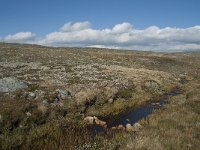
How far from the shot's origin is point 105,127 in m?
17.9

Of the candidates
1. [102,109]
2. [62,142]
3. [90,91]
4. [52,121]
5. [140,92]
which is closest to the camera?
[62,142]

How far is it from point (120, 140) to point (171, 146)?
2843 millimetres

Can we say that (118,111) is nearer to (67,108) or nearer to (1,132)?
(67,108)

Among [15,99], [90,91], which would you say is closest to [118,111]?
[90,91]

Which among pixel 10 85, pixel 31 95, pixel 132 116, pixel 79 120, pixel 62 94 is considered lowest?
pixel 132 116

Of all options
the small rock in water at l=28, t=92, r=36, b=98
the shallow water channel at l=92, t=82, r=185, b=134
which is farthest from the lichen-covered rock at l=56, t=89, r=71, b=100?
the shallow water channel at l=92, t=82, r=185, b=134

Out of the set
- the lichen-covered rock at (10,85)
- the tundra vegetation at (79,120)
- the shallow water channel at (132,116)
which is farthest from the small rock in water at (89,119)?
the lichen-covered rock at (10,85)

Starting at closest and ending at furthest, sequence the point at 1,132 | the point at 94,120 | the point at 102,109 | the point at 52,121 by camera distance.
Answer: the point at 1,132 → the point at 52,121 → the point at 94,120 → the point at 102,109

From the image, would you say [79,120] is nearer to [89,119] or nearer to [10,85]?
[89,119]

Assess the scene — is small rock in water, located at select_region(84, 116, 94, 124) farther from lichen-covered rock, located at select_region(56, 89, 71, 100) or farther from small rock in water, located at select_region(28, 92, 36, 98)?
small rock in water, located at select_region(28, 92, 36, 98)

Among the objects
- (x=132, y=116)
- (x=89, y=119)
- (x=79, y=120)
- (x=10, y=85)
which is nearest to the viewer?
(x=79, y=120)

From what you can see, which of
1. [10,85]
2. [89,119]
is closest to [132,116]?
[89,119]

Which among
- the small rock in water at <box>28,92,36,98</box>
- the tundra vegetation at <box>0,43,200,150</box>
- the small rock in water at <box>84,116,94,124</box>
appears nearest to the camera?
the tundra vegetation at <box>0,43,200,150</box>

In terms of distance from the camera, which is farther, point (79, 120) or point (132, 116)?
point (132, 116)
